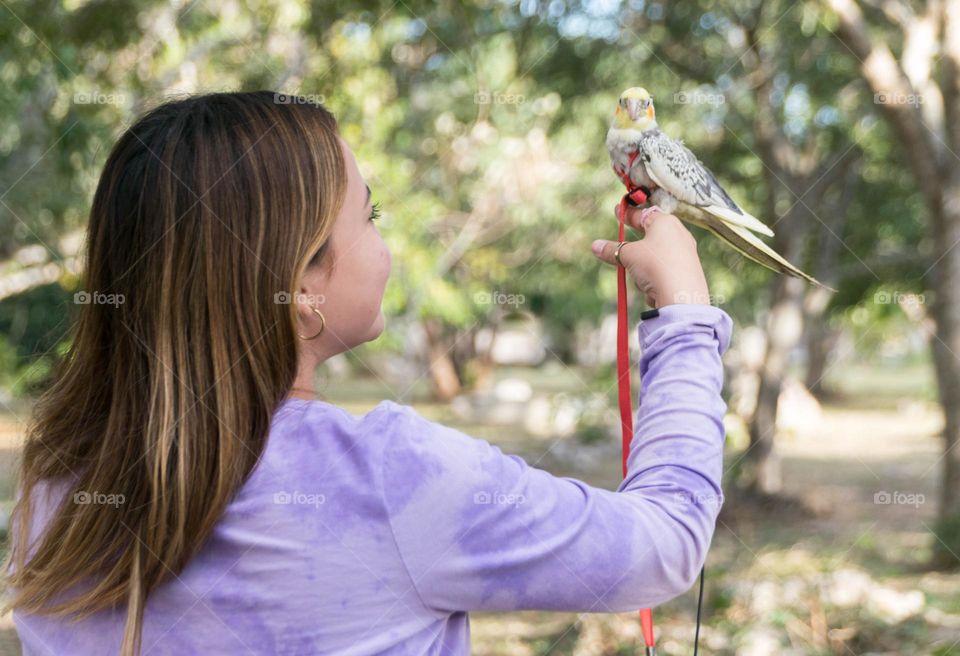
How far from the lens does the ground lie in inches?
166

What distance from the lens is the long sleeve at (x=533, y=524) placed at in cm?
97

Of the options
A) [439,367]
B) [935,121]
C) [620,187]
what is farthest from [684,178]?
[439,367]

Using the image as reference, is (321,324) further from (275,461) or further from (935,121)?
(935,121)

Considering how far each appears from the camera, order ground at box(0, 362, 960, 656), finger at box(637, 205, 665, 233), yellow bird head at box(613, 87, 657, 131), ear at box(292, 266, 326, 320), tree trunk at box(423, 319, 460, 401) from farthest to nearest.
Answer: tree trunk at box(423, 319, 460, 401), ground at box(0, 362, 960, 656), yellow bird head at box(613, 87, 657, 131), finger at box(637, 205, 665, 233), ear at box(292, 266, 326, 320)

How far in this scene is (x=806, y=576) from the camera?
15.8ft

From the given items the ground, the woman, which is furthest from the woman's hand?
the ground

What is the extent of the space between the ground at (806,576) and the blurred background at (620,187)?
24 mm

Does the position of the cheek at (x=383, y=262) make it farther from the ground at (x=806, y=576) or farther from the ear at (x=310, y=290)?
the ground at (x=806, y=576)

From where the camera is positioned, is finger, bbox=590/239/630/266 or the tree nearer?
finger, bbox=590/239/630/266

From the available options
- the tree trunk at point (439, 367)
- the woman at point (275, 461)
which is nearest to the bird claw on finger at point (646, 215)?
the woman at point (275, 461)

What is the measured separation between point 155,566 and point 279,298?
312 mm

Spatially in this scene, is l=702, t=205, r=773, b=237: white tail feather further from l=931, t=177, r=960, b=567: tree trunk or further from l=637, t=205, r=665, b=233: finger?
l=931, t=177, r=960, b=567: tree trunk

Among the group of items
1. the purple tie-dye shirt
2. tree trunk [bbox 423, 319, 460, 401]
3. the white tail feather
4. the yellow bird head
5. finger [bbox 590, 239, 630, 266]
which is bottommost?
the purple tie-dye shirt

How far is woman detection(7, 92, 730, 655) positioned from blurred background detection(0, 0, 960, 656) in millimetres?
283
